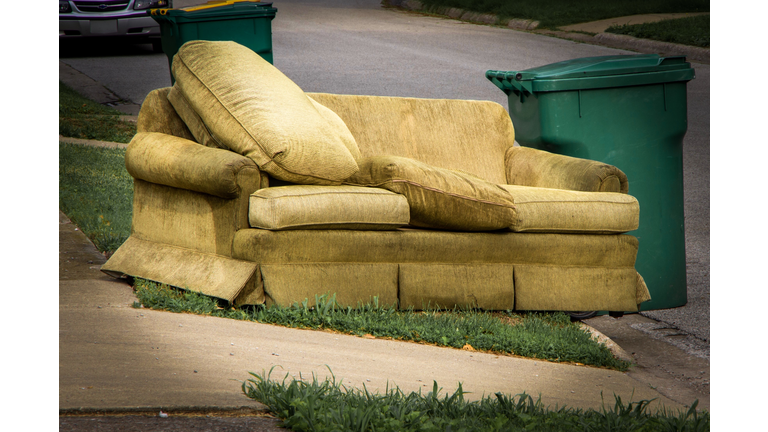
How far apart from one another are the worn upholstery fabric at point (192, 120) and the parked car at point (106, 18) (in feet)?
22.5

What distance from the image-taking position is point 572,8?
55.2ft

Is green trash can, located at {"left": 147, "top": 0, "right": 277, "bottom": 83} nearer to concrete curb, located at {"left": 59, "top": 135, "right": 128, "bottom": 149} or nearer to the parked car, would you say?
concrete curb, located at {"left": 59, "top": 135, "right": 128, "bottom": 149}

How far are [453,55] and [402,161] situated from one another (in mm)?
9079

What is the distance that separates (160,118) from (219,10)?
1728mm

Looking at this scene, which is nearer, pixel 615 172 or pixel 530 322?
pixel 530 322

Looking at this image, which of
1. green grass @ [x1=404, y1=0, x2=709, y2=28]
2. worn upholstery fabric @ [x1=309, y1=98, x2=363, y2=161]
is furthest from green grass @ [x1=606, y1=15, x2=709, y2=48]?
worn upholstery fabric @ [x1=309, y1=98, x2=363, y2=161]

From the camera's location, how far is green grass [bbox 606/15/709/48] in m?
12.7

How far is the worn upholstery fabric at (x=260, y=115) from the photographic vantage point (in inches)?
129

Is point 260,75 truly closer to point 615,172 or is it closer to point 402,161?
point 402,161

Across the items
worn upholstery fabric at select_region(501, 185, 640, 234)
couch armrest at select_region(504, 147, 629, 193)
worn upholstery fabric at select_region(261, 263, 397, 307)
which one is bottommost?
worn upholstery fabric at select_region(261, 263, 397, 307)

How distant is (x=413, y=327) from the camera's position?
319 centimetres

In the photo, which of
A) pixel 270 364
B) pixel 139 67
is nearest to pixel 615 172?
pixel 270 364

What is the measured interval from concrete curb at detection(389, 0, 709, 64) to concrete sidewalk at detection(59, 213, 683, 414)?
Answer: 906 centimetres

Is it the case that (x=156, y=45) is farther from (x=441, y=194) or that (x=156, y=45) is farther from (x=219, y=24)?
(x=441, y=194)
